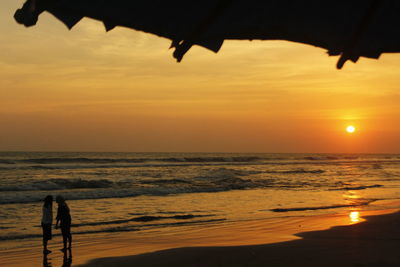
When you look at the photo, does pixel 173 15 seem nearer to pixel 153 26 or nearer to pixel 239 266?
pixel 153 26

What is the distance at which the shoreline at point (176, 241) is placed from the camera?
10.4m

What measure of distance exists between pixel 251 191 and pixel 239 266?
18374 mm

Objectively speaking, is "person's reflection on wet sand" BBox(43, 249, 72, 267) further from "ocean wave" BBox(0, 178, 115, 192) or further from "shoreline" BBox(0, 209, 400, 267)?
"ocean wave" BBox(0, 178, 115, 192)

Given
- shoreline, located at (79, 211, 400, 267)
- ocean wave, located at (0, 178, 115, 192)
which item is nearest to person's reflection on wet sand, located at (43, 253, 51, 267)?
shoreline, located at (79, 211, 400, 267)

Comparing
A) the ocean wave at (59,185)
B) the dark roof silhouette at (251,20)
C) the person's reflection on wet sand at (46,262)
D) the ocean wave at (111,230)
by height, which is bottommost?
the person's reflection on wet sand at (46,262)

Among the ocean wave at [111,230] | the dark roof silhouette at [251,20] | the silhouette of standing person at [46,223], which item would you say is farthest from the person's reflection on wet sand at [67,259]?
the dark roof silhouette at [251,20]

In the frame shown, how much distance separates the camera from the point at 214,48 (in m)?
3.06

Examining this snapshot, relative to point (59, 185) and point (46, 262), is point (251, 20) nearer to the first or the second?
point (46, 262)

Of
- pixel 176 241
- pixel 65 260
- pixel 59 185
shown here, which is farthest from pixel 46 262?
pixel 59 185

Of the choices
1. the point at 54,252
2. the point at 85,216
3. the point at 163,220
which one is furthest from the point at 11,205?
the point at 54,252

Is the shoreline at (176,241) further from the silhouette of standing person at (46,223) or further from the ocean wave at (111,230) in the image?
→ the ocean wave at (111,230)

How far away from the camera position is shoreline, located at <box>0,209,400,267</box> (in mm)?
10352

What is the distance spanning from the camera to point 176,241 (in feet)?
40.3

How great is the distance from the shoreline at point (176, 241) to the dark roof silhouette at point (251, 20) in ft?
24.4
